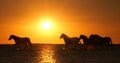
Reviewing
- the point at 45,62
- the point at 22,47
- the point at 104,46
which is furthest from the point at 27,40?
the point at 45,62

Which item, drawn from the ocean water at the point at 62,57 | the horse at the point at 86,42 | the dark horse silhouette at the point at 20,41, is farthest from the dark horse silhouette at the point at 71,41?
the ocean water at the point at 62,57

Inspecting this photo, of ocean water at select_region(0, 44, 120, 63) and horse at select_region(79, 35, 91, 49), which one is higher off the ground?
horse at select_region(79, 35, 91, 49)

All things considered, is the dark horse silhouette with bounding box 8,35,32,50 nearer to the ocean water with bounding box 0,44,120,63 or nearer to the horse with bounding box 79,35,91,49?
the horse with bounding box 79,35,91,49

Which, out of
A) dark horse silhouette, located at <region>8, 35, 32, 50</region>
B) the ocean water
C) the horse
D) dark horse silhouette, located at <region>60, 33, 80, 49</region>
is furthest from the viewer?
dark horse silhouette, located at <region>8, 35, 32, 50</region>

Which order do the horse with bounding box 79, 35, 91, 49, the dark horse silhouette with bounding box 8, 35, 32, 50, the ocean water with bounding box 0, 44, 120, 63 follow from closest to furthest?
the ocean water with bounding box 0, 44, 120, 63 → the horse with bounding box 79, 35, 91, 49 → the dark horse silhouette with bounding box 8, 35, 32, 50

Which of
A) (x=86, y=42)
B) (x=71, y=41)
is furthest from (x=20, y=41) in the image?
(x=86, y=42)

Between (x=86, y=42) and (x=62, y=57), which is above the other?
(x=86, y=42)

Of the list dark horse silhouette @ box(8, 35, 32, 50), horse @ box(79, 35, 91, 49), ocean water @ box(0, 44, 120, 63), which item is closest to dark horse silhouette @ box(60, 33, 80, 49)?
horse @ box(79, 35, 91, 49)

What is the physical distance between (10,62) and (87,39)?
1916 cm

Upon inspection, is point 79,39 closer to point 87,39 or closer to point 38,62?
point 87,39

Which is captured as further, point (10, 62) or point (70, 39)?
point (70, 39)

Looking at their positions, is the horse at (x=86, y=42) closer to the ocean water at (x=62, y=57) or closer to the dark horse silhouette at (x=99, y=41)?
the dark horse silhouette at (x=99, y=41)

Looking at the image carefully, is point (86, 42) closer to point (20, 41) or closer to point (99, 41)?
point (99, 41)

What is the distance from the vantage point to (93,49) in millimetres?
48156
